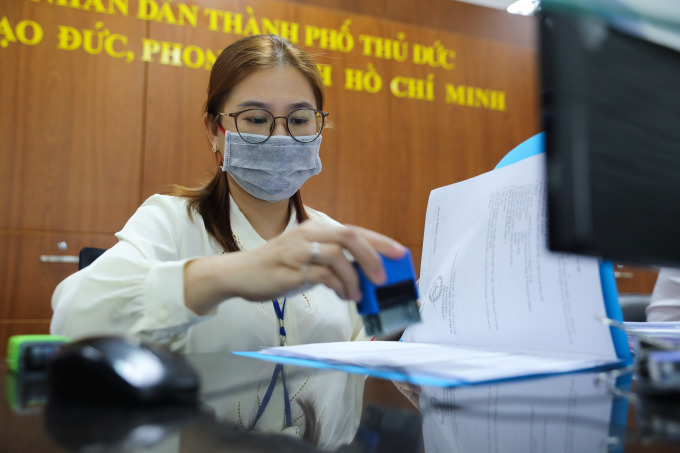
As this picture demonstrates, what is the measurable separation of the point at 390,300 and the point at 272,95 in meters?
0.71

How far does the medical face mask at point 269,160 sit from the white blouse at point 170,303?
0.25ft

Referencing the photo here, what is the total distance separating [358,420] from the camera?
0.34m

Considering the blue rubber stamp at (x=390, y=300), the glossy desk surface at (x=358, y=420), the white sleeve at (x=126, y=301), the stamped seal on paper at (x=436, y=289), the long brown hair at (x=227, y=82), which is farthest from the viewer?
the long brown hair at (x=227, y=82)

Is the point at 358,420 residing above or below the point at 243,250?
below

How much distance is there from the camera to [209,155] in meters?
2.43

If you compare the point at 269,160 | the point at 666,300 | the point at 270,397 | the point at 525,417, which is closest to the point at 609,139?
the point at 525,417

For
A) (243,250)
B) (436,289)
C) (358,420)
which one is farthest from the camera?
(243,250)

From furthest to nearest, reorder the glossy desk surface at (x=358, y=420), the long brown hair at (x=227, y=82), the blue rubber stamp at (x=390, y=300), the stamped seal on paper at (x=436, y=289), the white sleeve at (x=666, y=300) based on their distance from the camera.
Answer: the white sleeve at (x=666, y=300)
the long brown hair at (x=227, y=82)
the stamped seal on paper at (x=436, y=289)
the blue rubber stamp at (x=390, y=300)
the glossy desk surface at (x=358, y=420)

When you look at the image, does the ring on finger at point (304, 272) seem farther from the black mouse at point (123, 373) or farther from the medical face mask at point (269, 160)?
the medical face mask at point (269, 160)

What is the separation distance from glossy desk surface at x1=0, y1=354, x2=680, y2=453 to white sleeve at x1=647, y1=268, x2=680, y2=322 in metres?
0.95

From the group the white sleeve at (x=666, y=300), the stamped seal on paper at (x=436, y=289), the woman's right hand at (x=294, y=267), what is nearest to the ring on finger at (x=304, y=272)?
the woman's right hand at (x=294, y=267)

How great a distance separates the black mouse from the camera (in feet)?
1.14

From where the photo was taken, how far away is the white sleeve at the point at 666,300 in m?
1.26

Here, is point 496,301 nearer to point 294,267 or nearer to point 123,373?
point 294,267
